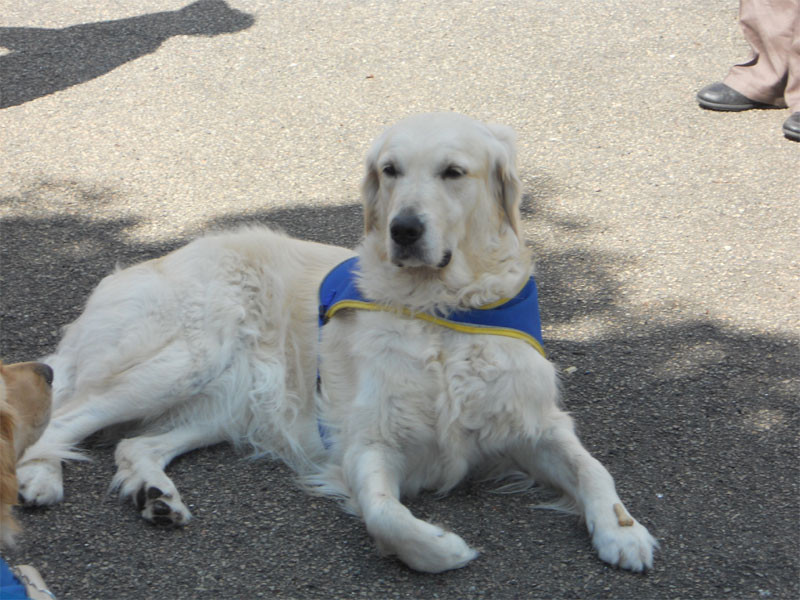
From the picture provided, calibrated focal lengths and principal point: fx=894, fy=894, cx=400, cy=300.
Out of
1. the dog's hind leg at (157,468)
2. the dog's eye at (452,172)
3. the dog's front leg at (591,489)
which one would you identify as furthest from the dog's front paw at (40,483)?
the dog's eye at (452,172)

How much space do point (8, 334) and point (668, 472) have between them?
9.99 ft

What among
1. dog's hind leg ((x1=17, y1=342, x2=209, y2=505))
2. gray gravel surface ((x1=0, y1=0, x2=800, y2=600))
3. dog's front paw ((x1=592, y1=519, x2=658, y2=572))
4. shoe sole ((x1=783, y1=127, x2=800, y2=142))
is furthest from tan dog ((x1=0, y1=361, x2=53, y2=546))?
shoe sole ((x1=783, y1=127, x2=800, y2=142))

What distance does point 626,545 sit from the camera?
2.87m

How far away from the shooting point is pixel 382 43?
8008mm

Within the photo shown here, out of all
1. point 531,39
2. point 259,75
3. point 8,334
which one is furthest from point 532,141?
point 8,334

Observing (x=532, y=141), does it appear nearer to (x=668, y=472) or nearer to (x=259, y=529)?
(x=668, y=472)

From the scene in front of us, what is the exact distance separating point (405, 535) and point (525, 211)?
3.15m

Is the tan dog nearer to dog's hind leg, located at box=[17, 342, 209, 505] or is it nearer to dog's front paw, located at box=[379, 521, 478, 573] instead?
dog's hind leg, located at box=[17, 342, 209, 505]

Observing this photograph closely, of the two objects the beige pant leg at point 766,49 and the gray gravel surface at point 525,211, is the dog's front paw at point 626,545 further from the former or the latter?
the beige pant leg at point 766,49

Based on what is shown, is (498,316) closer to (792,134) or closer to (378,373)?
(378,373)

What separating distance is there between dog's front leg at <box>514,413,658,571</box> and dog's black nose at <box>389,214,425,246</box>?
85cm

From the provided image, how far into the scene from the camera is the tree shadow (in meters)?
7.44

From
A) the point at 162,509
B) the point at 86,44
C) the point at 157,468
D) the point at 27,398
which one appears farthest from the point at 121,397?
the point at 86,44

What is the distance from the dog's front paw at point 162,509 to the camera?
3.13 metres
